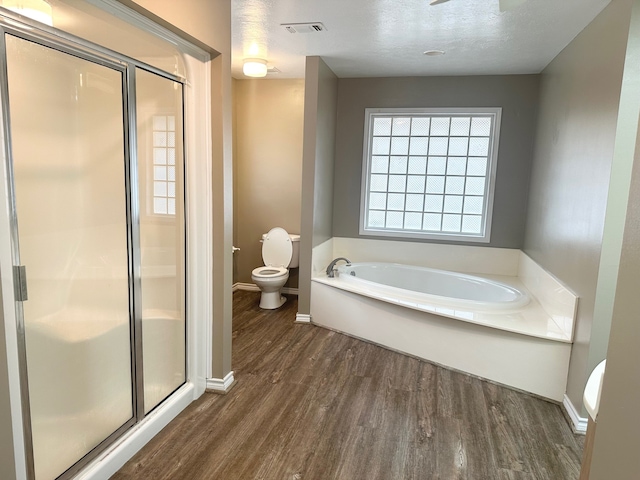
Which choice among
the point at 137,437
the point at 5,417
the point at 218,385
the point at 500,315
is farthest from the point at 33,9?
the point at 500,315

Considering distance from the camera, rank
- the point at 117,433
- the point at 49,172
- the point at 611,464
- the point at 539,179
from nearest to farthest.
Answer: the point at 611,464 → the point at 49,172 → the point at 117,433 → the point at 539,179

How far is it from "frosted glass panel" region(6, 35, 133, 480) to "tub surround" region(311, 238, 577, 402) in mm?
2144

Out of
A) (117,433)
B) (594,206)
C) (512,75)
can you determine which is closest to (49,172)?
(117,433)

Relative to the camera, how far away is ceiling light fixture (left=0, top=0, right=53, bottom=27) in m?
1.43

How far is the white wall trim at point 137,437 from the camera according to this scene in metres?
1.95

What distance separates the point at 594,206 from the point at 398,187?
8.04ft

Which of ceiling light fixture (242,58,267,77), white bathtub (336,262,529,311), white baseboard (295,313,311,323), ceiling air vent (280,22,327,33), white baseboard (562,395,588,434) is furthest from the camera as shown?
white baseboard (295,313,311,323)

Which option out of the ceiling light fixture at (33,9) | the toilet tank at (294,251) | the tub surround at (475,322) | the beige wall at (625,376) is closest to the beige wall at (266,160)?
the toilet tank at (294,251)

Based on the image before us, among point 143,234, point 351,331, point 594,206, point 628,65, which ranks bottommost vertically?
point 351,331

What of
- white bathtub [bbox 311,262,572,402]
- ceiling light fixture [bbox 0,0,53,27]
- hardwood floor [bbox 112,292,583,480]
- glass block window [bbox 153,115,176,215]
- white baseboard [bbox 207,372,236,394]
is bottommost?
hardwood floor [bbox 112,292,583,480]

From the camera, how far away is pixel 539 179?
12.6 feet

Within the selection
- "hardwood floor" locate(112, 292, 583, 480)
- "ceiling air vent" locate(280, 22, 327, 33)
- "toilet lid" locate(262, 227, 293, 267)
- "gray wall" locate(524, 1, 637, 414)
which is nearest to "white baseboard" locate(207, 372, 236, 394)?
"hardwood floor" locate(112, 292, 583, 480)

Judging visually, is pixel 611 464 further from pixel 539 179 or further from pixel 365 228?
pixel 365 228

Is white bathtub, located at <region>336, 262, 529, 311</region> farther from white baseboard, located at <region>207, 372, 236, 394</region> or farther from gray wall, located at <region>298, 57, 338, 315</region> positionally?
white baseboard, located at <region>207, 372, 236, 394</region>
